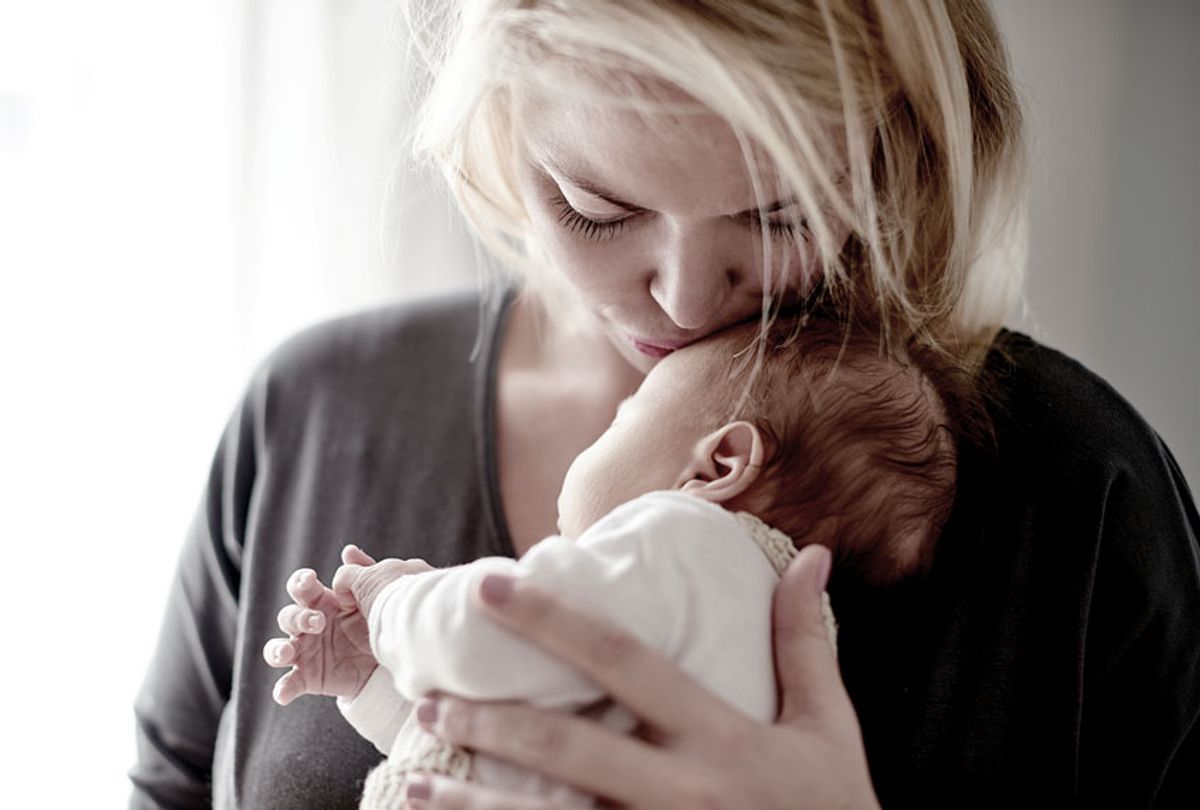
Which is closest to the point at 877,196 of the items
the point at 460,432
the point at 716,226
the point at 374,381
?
the point at 716,226

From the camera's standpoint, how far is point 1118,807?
1.20 metres

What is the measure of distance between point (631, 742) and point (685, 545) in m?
0.16

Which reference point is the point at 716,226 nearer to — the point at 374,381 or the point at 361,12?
the point at 374,381

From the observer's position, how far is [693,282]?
1109 millimetres

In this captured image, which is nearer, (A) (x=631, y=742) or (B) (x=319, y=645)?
(A) (x=631, y=742)

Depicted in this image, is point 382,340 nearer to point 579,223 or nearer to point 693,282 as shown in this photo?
point 579,223

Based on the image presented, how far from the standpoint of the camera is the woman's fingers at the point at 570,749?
2.89 feet

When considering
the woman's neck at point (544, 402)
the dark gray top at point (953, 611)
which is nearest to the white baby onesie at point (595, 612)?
the dark gray top at point (953, 611)

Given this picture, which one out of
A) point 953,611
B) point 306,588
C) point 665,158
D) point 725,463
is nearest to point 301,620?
point 306,588

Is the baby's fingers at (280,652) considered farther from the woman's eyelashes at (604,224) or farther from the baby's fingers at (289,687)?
the woman's eyelashes at (604,224)

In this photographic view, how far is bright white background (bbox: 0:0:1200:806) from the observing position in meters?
1.83

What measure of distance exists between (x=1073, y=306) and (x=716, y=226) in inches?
53.5

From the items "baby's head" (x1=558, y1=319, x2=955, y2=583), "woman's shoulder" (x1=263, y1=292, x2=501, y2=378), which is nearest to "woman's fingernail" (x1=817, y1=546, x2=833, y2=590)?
"baby's head" (x1=558, y1=319, x2=955, y2=583)

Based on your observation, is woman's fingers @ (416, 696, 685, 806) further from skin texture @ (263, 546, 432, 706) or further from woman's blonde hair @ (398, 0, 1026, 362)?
woman's blonde hair @ (398, 0, 1026, 362)
